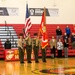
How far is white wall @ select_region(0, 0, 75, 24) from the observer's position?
2300 centimetres

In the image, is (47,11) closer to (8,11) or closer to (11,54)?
(8,11)

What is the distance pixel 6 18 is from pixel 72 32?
5824 mm

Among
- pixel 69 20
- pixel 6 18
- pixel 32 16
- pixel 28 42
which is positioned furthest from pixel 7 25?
pixel 28 42

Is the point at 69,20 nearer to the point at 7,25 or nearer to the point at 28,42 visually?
the point at 7,25

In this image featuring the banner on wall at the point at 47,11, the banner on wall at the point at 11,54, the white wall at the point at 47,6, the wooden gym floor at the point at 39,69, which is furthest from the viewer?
the banner on wall at the point at 47,11

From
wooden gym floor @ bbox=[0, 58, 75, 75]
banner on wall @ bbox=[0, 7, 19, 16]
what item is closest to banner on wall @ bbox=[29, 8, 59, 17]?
banner on wall @ bbox=[0, 7, 19, 16]

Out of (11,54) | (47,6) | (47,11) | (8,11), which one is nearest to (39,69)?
(11,54)

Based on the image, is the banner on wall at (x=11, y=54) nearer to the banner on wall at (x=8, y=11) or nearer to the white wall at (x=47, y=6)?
the white wall at (x=47, y=6)

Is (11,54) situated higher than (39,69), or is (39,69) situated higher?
(39,69)

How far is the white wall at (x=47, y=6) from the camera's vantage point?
23.0m

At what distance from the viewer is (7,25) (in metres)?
22.5

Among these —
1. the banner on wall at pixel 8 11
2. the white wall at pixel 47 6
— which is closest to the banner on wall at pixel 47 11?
the white wall at pixel 47 6

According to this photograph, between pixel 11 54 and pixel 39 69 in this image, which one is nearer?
pixel 39 69

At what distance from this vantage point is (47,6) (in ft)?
79.3
